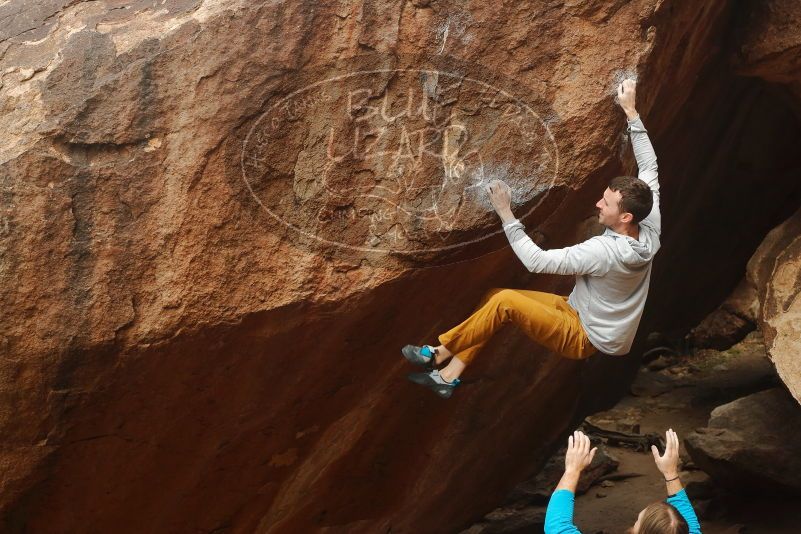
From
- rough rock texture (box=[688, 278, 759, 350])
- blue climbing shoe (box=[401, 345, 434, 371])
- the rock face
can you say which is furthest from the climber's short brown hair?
rough rock texture (box=[688, 278, 759, 350])

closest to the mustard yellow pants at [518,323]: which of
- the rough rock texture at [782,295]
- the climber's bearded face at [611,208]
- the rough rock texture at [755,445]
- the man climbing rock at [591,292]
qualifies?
the man climbing rock at [591,292]

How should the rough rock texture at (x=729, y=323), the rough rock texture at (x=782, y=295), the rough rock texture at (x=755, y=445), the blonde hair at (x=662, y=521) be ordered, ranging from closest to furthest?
the blonde hair at (x=662, y=521) → the rough rock texture at (x=782, y=295) → the rough rock texture at (x=755, y=445) → the rough rock texture at (x=729, y=323)

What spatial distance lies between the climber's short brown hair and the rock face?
31 cm

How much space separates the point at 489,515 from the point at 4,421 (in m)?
3.75

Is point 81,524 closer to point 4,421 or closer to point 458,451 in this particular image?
point 4,421

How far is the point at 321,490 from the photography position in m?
5.59

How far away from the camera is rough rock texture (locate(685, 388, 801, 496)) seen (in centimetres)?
641

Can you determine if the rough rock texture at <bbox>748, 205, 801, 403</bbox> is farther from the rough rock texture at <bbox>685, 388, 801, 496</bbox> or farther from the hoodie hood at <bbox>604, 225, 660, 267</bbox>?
the hoodie hood at <bbox>604, 225, 660, 267</bbox>

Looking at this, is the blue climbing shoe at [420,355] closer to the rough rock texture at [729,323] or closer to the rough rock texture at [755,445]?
the rough rock texture at [755,445]

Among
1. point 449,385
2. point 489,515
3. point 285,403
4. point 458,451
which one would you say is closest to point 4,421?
point 285,403

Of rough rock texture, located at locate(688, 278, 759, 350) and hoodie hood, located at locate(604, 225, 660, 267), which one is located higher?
hoodie hood, located at locate(604, 225, 660, 267)

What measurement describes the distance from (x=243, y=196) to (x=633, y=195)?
165 centimetres

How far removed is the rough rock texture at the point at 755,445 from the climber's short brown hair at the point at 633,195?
8.91ft

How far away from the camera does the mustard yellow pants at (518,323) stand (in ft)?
14.8
